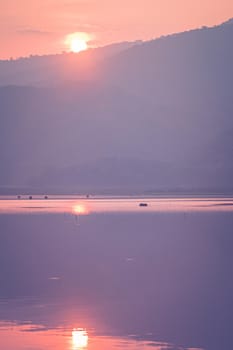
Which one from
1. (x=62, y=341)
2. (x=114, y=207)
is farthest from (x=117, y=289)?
(x=114, y=207)

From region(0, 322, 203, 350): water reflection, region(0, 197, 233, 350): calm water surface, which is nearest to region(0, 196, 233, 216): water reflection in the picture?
region(0, 197, 233, 350): calm water surface

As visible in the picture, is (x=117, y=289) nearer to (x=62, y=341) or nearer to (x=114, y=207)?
(x=62, y=341)

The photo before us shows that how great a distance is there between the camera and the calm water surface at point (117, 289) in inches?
845

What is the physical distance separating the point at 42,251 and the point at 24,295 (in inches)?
504

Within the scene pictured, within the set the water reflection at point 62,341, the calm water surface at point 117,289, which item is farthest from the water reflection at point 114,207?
the water reflection at point 62,341

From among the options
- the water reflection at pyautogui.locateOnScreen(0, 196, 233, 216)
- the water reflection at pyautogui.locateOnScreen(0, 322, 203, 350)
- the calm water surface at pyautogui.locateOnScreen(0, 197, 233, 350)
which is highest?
the water reflection at pyautogui.locateOnScreen(0, 196, 233, 216)

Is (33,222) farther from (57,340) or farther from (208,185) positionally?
(208,185)

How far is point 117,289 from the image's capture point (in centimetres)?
2862

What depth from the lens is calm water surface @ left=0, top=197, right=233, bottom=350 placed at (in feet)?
70.4

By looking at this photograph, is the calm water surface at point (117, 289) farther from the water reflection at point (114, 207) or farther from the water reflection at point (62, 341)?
the water reflection at point (114, 207)

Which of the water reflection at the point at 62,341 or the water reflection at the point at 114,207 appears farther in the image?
the water reflection at the point at 114,207

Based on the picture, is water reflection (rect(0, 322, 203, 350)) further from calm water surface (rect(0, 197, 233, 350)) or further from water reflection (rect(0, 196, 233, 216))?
water reflection (rect(0, 196, 233, 216))

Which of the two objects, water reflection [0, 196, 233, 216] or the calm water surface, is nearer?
the calm water surface

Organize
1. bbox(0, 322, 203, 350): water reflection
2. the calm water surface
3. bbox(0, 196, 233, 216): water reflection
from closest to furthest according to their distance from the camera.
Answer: bbox(0, 322, 203, 350): water reflection < the calm water surface < bbox(0, 196, 233, 216): water reflection
